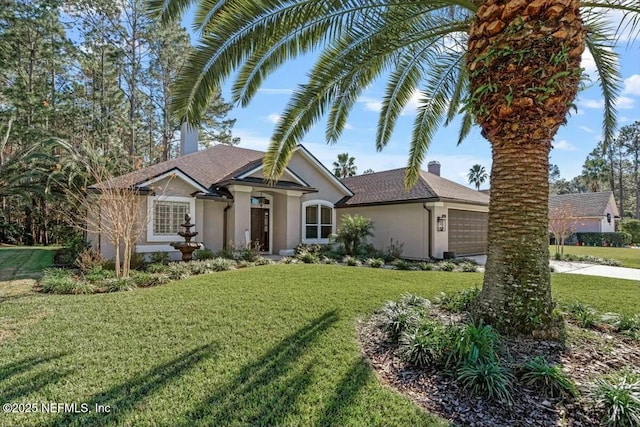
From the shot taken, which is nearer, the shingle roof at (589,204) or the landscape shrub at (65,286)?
the landscape shrub at (65,286)

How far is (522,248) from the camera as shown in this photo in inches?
211

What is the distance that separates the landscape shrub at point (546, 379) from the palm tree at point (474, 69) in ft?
3.74

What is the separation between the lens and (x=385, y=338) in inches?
222

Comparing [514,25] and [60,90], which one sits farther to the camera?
[60,90]

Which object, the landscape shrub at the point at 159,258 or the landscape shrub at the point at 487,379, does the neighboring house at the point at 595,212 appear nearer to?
the landscape shrub at the point at 159,258

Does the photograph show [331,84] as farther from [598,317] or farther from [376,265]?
[376,265]

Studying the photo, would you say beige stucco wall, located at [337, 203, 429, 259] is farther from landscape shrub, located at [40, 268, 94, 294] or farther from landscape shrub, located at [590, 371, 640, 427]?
landscape shrub, located at [40, 268, 94, 294]

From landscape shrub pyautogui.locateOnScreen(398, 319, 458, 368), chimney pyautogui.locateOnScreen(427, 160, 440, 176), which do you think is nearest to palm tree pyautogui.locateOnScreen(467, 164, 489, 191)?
chimney pyautogui.locateOnScreen(427, 160, 440, 176)

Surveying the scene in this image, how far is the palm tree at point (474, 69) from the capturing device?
509 centimetres

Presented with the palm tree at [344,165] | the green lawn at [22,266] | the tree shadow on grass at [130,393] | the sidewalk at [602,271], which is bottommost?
the tree shadow on grass at [130,393]

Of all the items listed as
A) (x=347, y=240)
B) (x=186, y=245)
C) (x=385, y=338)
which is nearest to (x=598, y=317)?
(x=385, y=338)

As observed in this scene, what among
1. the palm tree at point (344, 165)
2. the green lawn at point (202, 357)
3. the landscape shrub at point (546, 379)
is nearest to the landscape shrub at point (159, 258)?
the green lawn at point (202, 357)

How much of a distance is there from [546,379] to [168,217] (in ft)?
46.8

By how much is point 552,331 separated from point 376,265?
30.3 feet
